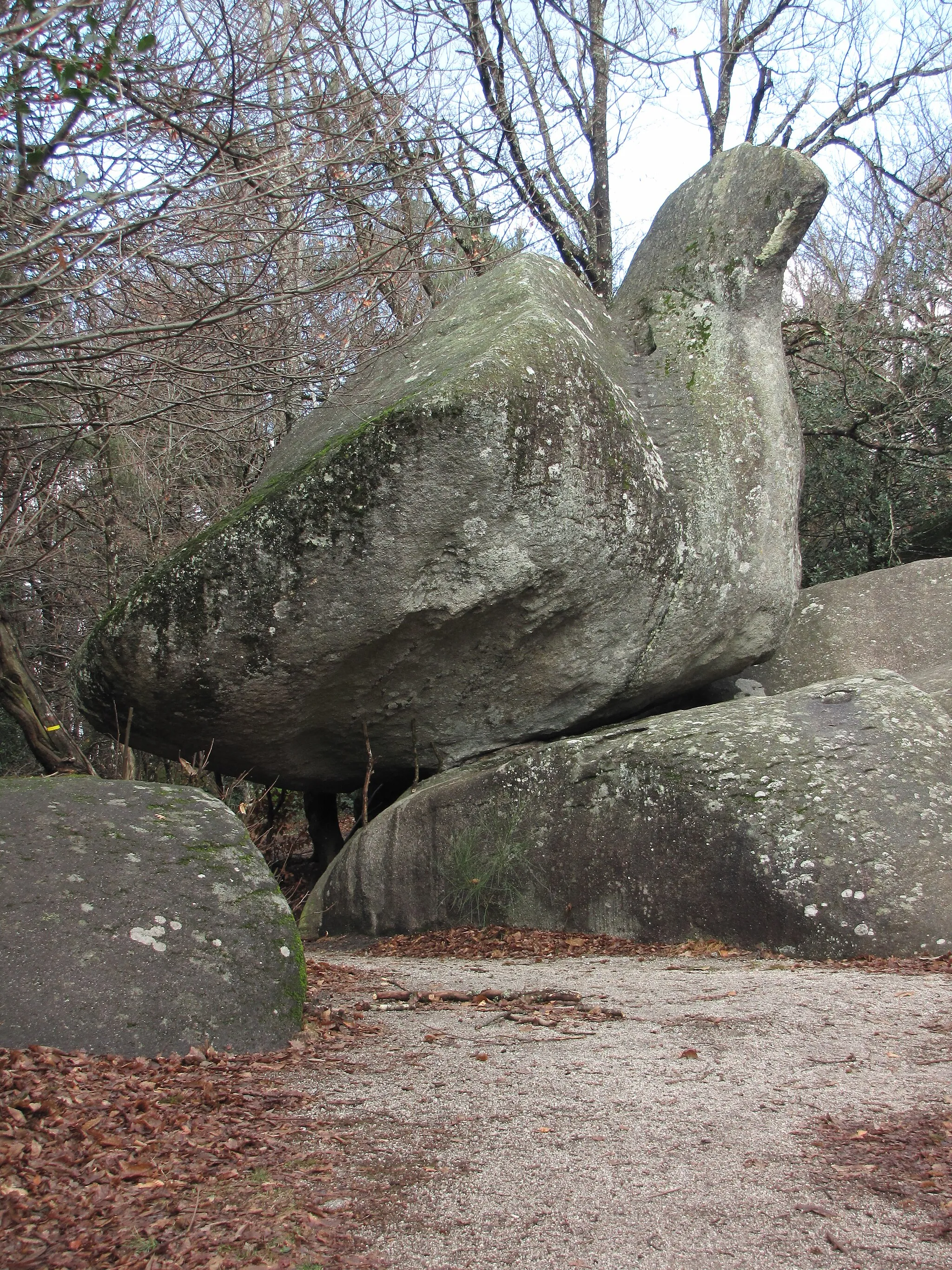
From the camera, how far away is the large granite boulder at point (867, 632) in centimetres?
765

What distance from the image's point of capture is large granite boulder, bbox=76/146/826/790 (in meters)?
5.82

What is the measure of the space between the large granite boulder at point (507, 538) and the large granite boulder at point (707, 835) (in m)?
A: 0.69

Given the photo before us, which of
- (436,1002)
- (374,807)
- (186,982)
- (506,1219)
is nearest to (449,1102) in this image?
(506,1219)

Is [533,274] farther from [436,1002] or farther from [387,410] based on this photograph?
[436,1002]

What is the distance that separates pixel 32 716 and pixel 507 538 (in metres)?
3.98

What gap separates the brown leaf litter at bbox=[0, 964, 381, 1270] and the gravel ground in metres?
0.12

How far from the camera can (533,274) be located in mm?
6797

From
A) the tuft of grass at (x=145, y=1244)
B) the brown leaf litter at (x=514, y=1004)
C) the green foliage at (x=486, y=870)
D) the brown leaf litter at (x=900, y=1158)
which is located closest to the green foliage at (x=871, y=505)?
the green foliage at (x=486, y=870)

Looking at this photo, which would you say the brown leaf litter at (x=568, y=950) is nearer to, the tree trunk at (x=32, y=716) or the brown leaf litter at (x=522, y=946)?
the brown leaf litter at (x=522, y=946)

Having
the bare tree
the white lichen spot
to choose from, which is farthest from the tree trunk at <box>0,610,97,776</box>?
the white lichen spot

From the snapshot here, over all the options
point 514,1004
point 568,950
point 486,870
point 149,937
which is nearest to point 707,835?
point 568,950

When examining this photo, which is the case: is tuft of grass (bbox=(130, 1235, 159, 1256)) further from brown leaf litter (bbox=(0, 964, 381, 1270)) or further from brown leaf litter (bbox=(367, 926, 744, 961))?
brown leaf litter (bbox=(367, 926, 744, 961))

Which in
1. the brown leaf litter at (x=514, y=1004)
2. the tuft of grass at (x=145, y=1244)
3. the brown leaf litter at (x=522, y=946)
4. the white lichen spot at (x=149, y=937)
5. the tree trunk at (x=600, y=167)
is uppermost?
the tree trunk at (x=600, y=167)

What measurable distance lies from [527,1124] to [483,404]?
4117 mm
